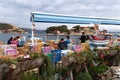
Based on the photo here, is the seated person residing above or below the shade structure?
below

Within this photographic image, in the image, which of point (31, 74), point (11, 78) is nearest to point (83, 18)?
point (31, 74)

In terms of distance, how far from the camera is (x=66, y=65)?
1530 centimetres

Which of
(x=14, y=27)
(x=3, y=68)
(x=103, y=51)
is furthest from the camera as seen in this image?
(x=14, y=27)

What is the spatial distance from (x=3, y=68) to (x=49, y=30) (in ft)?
33.8

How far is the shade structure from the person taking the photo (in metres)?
15.6

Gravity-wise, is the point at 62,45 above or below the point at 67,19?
below

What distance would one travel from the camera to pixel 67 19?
1786 cm

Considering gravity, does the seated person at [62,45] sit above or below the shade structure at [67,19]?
below

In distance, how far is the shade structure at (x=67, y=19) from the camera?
15.6m

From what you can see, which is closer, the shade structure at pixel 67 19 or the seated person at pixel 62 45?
the shade structure at pixel 67 19

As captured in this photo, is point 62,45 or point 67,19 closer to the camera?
point 62,45

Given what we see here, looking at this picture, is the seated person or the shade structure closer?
the shade structure

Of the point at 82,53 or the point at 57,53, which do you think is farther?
the point at 82,53

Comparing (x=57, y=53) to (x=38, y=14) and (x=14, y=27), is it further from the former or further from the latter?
(x=14, y=27)
